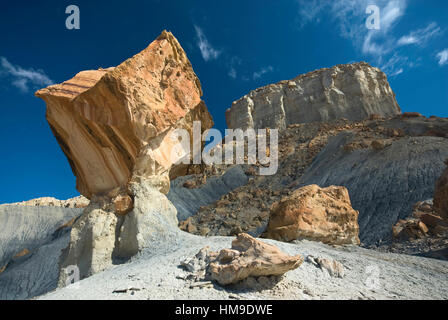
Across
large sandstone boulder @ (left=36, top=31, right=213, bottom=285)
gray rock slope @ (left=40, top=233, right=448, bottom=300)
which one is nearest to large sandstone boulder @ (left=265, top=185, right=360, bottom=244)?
gray rock slope @ (left=40, top=233, right=448, bottom=300)

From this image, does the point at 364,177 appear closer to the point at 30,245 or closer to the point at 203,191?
the point at 203,191

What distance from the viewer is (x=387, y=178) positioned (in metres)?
15.5

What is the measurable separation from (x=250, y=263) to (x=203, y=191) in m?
22.4

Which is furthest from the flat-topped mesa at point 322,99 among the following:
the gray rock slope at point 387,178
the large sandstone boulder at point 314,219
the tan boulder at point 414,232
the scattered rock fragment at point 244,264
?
the scattered rock fragment at point 244,264

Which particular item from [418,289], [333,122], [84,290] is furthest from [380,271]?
[333,122]

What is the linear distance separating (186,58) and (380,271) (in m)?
6.56

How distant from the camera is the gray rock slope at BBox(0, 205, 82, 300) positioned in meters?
14.4

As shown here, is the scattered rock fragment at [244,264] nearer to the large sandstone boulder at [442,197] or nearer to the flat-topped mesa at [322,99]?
the large sandstone boulder at [442,197]

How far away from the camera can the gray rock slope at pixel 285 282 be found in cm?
326

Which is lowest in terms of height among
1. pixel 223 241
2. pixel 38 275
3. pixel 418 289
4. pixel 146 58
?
pixel 38 275

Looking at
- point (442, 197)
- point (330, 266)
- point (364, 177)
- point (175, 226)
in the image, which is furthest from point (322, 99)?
point (330, 266)

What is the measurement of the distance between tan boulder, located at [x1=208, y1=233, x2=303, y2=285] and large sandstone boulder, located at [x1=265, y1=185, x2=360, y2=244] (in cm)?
287

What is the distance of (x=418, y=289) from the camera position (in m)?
4.29
